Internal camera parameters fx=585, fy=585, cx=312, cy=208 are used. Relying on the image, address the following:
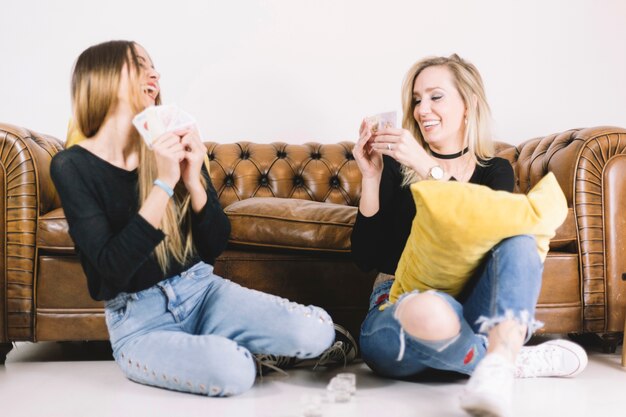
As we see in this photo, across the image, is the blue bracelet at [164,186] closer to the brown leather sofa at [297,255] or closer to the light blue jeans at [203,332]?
the light blue jeans at [203,332]

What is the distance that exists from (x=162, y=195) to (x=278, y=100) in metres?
1.84

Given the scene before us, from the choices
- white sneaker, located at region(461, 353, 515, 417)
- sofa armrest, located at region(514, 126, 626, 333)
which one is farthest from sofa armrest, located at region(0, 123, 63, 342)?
sofa armrest, located at region(514, 126, 626, 333)

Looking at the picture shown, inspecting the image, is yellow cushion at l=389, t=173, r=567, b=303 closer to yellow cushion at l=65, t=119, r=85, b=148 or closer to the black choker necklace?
the black choker necklace

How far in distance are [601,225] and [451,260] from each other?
100 centimetres

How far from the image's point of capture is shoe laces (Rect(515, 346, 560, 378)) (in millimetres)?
1805

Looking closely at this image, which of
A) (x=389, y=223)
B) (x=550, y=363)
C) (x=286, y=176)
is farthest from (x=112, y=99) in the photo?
(x=550, y=363)

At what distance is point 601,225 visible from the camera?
2170mm

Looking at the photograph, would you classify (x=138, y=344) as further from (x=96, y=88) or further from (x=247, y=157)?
(x=247, y=157)

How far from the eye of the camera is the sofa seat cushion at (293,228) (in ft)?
7.05

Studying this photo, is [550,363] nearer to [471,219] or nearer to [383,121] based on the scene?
[471,219]

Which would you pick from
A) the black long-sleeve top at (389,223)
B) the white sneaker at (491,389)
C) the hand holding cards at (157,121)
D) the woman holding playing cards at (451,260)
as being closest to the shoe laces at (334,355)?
the woman holding playing cards at (451,260)

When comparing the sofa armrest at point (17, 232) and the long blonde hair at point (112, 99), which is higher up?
the long blonde hair at point (112, 99)

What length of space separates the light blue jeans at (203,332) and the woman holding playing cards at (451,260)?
0.24 m

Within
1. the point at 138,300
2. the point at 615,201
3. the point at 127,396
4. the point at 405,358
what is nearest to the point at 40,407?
the point at 127,396
